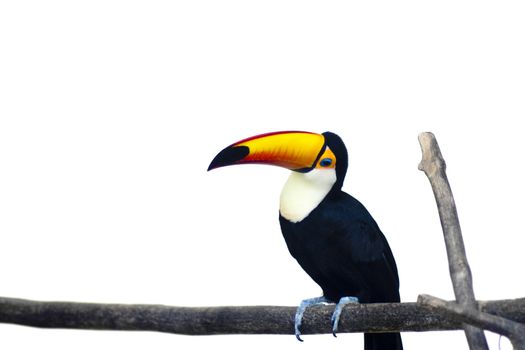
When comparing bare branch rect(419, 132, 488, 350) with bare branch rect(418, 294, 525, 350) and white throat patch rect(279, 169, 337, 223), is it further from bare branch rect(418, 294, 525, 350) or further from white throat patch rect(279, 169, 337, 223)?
white throat patch rect(279, 169, 337, 223)

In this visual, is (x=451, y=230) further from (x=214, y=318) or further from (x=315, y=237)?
(x=214, y=318)

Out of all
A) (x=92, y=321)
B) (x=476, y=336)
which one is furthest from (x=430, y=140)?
(x=92, y=321)

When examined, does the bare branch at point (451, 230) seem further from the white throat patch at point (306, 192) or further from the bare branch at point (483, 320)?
the white throat patch at point (306, 192)

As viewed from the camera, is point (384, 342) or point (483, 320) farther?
point (384, 342)

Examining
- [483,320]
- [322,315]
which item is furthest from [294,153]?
[483,320]

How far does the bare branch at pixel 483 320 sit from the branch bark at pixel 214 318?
0.17 m

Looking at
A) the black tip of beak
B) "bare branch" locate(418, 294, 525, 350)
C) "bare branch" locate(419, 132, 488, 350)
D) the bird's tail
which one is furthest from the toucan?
"bare branch" locate(418, 294, 525, 350)

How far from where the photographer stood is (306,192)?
2479 millimetres

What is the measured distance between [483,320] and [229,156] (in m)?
0.73

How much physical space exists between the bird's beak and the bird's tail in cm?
46

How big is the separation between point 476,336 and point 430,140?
1.54 ft

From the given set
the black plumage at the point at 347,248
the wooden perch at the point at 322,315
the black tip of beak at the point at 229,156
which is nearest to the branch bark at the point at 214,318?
the wooden perch at the point at 322,315

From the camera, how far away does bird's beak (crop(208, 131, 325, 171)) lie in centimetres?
230

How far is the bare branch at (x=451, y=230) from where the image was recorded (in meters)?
2.02
